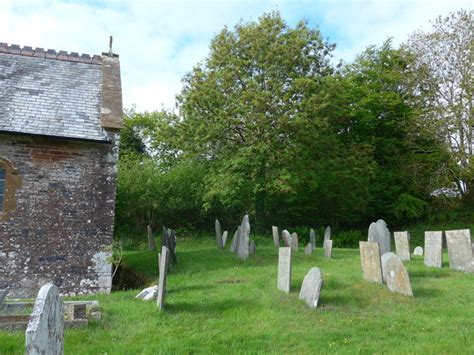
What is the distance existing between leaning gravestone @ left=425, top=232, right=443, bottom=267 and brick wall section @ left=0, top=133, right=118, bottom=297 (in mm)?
8755

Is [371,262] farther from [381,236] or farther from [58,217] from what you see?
[58,217]

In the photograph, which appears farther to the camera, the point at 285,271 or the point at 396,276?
the point at 285,271

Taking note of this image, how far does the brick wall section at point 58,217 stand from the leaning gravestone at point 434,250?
8.75 m

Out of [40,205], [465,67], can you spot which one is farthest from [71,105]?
[465,67]

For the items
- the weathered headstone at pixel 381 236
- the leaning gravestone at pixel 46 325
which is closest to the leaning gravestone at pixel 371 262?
the weathered headstone at pixel 381 236

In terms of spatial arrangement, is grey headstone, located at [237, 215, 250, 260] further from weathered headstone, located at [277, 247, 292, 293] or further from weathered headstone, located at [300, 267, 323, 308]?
weathered headstone, located at [300, 267, 323, 308]

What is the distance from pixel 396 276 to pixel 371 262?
96 centimetres

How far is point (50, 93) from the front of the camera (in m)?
13.9

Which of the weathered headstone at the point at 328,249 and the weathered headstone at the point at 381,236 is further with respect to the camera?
the weathered headstone at the point at 328,249

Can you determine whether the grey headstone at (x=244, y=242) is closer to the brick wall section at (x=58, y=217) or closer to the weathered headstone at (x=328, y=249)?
the weathered headstone at (x=328, y=249)

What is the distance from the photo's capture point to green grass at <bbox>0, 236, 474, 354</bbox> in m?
6.30

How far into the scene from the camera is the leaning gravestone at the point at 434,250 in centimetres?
1214

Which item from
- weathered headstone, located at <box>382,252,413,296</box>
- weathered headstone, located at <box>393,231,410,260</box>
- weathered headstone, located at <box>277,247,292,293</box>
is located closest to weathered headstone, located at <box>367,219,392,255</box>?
weathered headstone, located at <box>393,231,410,260</box>

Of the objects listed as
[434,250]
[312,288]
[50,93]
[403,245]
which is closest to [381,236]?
[403,245]
